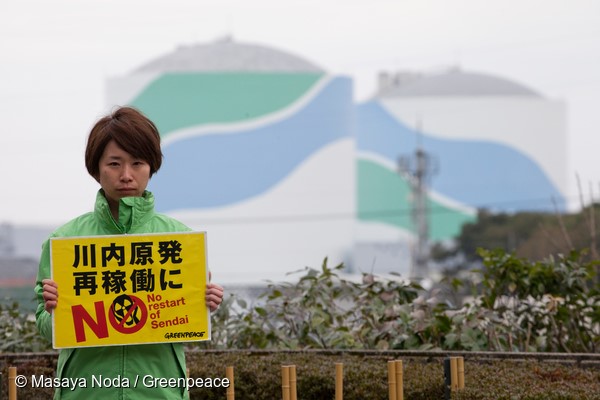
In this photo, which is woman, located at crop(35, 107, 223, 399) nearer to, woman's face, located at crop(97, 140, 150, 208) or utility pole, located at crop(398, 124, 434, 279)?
woman's face, located at crop(97, 140, 150, 208)

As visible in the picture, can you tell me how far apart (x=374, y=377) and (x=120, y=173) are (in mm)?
1969

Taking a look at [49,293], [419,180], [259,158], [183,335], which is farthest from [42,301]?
[259,158]

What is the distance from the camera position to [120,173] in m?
2.79

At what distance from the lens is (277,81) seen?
50031 mm

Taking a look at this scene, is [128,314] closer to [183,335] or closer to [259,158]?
[183,335]

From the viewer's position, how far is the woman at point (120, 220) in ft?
9.11

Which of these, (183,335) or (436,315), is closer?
(183,335)

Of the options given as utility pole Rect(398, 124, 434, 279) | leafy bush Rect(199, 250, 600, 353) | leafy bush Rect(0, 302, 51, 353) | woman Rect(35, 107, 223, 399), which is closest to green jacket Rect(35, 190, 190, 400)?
woman Rect(35, 107, 223, 399)

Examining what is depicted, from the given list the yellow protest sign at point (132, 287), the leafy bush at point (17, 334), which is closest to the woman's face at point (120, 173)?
the yellow protest sign at point (132, 287)

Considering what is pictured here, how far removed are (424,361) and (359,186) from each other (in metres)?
54.4

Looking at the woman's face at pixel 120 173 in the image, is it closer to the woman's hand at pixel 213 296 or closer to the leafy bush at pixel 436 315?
the woman's hand at pixel 213 296

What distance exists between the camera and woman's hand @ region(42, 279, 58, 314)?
2816 mm

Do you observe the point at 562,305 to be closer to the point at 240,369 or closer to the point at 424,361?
the point at 424,361

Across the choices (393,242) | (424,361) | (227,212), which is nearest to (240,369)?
(424,361)
